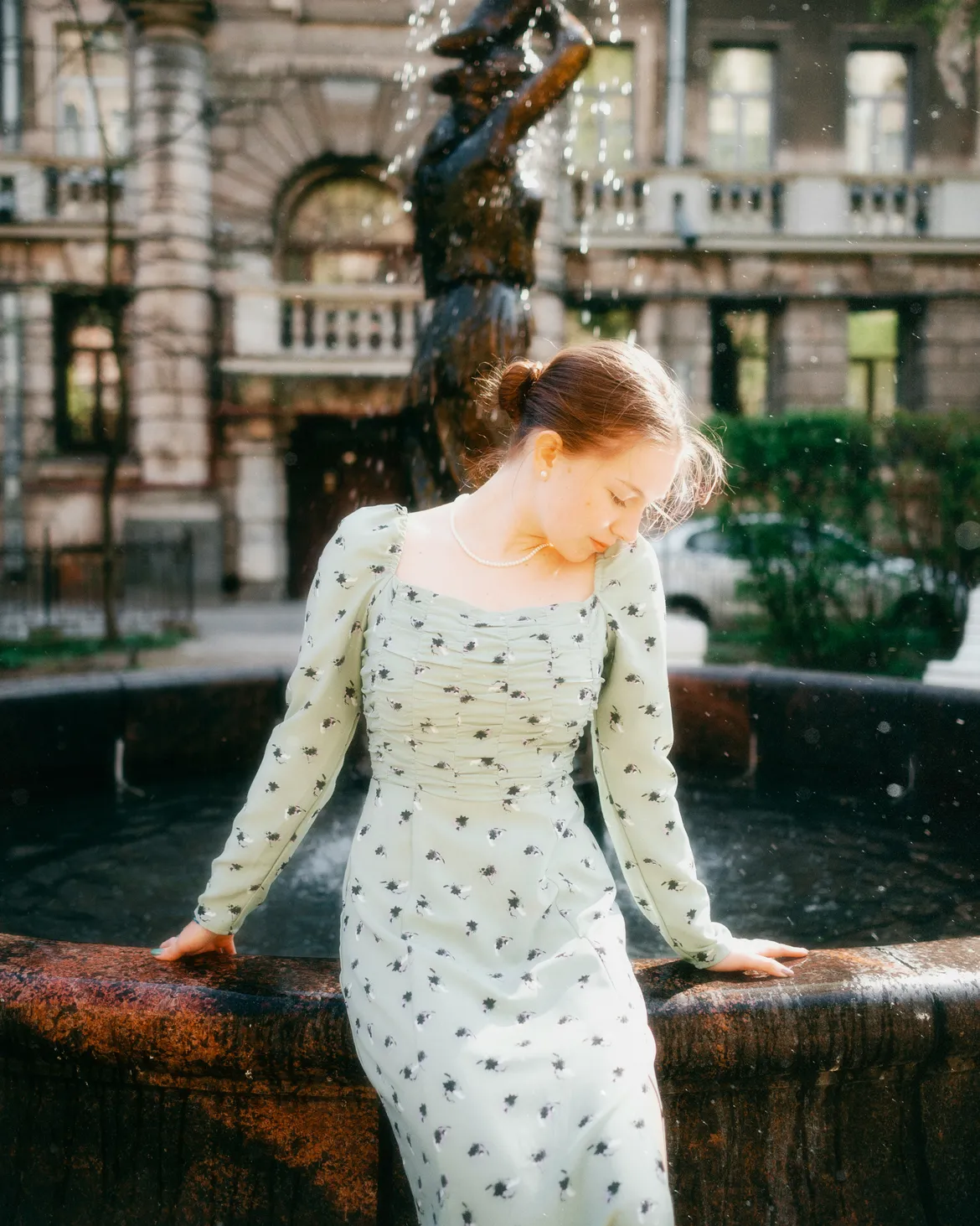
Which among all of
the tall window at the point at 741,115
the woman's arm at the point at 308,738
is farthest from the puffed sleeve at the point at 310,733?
the tall window at the point at 741,115

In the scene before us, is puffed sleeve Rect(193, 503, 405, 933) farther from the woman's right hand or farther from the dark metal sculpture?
the dark metal sculpture

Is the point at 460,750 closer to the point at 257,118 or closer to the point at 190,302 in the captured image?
the point at 190,302

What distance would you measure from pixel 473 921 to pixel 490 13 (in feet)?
11.6

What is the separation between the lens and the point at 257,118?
57.9ft

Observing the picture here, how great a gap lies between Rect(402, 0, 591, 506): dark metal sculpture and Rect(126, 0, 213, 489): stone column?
13722 millimetres

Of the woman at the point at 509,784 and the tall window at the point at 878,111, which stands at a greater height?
the tall window at the point at 878,111

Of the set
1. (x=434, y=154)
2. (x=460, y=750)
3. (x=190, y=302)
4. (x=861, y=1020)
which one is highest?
(x=190, y=302)

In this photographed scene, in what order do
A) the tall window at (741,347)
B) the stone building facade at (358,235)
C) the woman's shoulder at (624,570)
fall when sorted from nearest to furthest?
1. the woman's shoulder at (624,570)
2. the stone building facade at (358,235)
3. the tall window at (741,347)

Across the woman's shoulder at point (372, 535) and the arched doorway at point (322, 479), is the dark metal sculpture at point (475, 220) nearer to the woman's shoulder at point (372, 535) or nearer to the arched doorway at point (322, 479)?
the woman's shoulder at point (372, 535)

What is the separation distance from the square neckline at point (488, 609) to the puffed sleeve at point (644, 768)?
0.01 m

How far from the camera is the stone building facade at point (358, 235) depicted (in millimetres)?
17281

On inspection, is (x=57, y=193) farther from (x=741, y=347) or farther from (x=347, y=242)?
(x=741, y=347)

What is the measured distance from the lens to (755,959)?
6.44 ft

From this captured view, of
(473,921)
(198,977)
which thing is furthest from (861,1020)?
(198,977)
